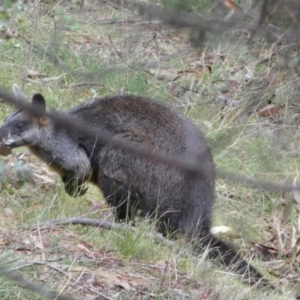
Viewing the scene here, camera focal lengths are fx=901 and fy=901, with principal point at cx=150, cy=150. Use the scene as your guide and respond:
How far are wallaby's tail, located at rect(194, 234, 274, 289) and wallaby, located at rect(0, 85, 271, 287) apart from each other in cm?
1

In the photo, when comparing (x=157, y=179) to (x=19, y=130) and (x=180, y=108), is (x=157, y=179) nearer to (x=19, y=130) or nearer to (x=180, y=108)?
(x=19, y=130)

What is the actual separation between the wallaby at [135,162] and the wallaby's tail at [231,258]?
1 centimetres

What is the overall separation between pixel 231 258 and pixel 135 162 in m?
1.00

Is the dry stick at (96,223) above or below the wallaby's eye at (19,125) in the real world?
above

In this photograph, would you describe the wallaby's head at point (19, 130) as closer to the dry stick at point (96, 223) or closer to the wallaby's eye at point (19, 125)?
Answer: the wallaby's eye at point (19, 125)

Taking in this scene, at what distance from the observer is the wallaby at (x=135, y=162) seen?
566 centimetres

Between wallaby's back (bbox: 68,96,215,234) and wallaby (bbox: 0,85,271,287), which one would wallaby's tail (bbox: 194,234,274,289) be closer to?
wallaby (bbox: 0,85,271,287)

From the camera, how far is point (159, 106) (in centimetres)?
600

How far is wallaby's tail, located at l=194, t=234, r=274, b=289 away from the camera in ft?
16.1

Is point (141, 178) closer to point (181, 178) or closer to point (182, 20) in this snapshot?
point (181, 178)

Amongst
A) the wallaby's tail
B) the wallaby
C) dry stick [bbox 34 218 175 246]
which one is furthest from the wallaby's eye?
the wallaby's tail

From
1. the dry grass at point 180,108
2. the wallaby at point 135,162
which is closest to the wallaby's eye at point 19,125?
the wallaby at point 135,162

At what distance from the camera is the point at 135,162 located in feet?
18.8

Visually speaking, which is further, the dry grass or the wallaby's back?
the wallaby's back
